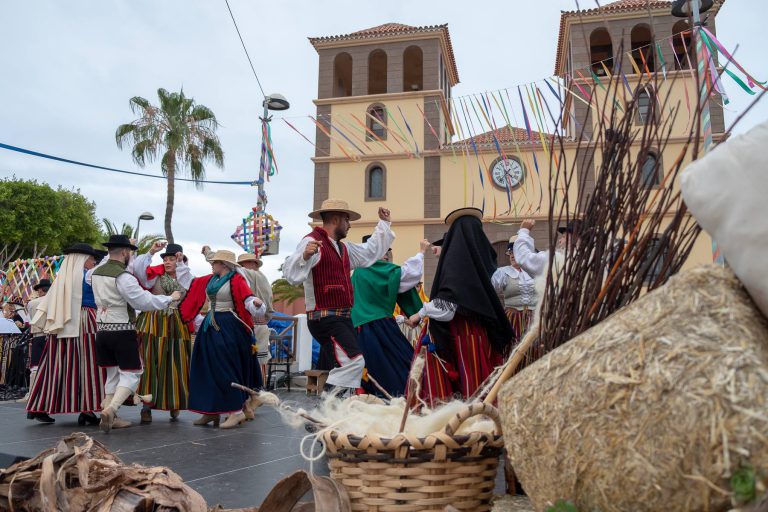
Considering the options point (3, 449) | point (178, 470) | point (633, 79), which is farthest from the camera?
point (633, 79)

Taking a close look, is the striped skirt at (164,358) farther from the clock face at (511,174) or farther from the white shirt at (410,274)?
the clock face at (511,174)

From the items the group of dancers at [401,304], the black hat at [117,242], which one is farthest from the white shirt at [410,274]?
the black hat at [117,242]

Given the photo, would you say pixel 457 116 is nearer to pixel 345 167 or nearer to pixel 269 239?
pixel 269 239

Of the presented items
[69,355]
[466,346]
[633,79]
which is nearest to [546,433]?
[466,346]

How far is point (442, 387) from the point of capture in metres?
3.73

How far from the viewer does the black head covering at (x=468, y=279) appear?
3.30 meters

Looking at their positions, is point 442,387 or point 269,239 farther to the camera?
point 269,239

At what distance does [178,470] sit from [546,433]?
2.73 m

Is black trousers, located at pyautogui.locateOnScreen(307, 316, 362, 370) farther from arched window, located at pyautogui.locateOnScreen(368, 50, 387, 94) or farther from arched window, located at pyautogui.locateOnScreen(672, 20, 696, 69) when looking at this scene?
arched window, located at pyautogui.locateOnScreen(368, 50, 387, 94)

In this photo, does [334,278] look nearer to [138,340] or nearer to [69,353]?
[138,340]

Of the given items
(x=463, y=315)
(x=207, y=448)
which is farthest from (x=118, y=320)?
(x=463, y=315)

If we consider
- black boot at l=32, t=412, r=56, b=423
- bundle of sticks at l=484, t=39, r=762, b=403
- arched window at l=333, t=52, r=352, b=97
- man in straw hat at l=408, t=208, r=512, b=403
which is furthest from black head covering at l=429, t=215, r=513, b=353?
arched window at l=333, t=52, r=352, b=97

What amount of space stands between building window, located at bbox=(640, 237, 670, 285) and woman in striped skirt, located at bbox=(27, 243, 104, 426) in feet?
17.4

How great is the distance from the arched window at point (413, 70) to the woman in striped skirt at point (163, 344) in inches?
725
